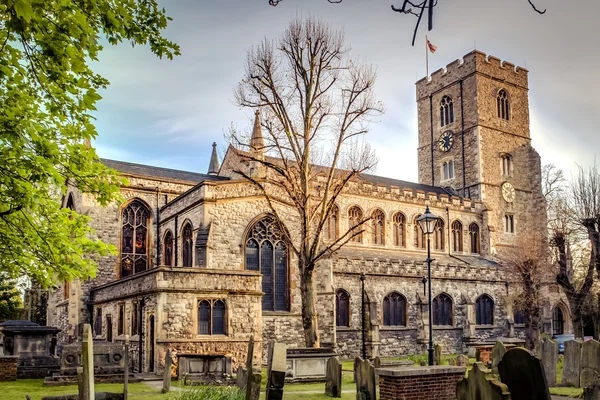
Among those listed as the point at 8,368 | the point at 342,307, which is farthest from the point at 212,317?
the point at 342,307

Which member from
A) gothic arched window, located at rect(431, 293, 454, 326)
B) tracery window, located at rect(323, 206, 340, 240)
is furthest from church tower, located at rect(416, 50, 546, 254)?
tracery window, located at rect(323, 206, 340, 240)

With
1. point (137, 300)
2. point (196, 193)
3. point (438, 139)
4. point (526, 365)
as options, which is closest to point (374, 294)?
point (196, 193)

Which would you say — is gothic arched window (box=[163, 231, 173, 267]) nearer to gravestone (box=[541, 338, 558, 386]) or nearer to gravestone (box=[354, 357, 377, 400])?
gravestone (box=[354, 357, 377, 400])

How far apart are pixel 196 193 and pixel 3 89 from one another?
645 inches

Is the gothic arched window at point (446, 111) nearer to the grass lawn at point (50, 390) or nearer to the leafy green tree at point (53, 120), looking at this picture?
the grass lawn at point (50, 390)

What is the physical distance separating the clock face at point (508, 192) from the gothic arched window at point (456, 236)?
20.1 ft

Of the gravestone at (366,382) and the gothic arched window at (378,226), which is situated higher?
the gothic arched window at (378,226)

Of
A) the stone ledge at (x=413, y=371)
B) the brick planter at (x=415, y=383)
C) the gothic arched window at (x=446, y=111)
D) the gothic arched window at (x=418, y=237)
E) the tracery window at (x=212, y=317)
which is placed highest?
the gothic arched window at (x=446, y=111)

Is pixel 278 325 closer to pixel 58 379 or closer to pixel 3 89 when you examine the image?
pixel 58 379

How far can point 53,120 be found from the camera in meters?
9.80

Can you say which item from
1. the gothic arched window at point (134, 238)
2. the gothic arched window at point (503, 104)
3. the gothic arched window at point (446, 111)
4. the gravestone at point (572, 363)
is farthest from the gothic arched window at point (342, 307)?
the gothic arched window at point (503, 104)

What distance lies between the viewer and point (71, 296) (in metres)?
28.4

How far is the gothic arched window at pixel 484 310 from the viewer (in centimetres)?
3644

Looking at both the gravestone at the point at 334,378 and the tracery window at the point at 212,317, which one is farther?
the tracery window at the point at 212,317
